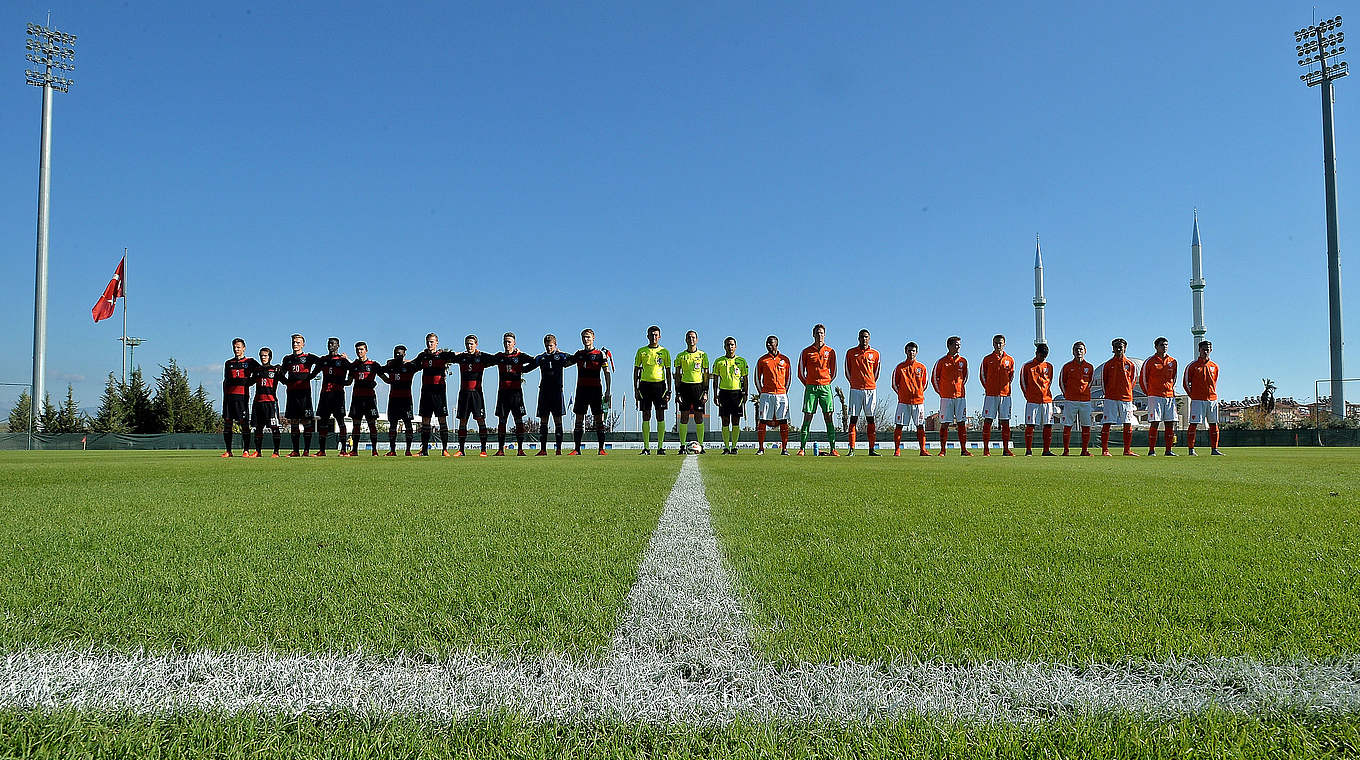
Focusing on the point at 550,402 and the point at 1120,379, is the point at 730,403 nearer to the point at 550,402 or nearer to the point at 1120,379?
the point at 550,402

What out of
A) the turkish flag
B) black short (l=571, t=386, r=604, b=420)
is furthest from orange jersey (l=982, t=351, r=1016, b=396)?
the turkish flag

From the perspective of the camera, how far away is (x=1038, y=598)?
2.04 meters

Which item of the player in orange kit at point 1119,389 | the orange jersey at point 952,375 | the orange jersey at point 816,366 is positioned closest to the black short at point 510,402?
the orange jersey at point 816,366

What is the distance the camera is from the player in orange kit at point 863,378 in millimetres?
12812

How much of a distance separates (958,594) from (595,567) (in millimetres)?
1092

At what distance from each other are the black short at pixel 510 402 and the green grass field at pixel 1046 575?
883 cm

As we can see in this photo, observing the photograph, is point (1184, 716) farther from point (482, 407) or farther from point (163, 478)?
point (482, 407)

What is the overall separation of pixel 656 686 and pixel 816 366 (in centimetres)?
1167

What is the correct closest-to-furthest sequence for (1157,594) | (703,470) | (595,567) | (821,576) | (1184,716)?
1. (1184,716)
2. (1157,594)
3. (821,576)
4. (595,567)
5. (703,470)

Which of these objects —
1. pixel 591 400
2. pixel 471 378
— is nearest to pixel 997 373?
pixel 591 400

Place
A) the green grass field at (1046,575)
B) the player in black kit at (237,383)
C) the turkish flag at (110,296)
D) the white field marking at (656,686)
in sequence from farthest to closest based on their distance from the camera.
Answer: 1. the turkish flag at (110,296)
2. the player in black kit at (237,383)
3. the green grass field at (1046,575)
4. the white field marking at (656,686)

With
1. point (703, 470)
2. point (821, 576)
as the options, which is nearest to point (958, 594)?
point (821, 576)

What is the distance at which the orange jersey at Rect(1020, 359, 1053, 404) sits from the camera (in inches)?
537

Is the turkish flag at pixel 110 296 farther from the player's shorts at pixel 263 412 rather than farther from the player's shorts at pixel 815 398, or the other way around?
the player's shorts at pixel 815 398
